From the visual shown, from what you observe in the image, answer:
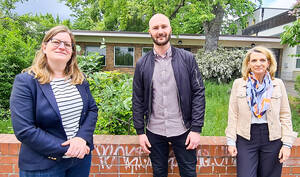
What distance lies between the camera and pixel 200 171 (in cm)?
261

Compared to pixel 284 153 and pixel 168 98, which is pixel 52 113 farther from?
pixel 284 153

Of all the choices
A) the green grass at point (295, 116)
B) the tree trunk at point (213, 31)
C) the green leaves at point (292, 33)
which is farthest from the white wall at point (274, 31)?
the green leaves at point (292, 33)

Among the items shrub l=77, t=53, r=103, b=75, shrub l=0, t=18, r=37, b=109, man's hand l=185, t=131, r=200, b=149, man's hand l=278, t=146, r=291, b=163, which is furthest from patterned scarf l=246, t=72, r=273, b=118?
shrub l=0, t=18, r=37, b=109

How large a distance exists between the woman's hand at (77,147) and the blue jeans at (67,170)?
9cm

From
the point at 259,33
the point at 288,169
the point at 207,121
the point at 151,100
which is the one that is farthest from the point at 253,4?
the point at 259,33

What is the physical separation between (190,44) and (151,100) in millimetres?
13921

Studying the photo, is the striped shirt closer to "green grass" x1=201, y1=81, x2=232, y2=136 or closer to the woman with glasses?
the woman with glasses

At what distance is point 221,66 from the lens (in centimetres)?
786

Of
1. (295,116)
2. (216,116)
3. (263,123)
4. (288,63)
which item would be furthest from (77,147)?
(288,63)

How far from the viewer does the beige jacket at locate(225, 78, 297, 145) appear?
199 cm

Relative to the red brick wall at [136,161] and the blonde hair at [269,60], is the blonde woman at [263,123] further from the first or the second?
the red brick wall at [136,161]

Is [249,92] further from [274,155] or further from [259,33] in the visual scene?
[259,33]

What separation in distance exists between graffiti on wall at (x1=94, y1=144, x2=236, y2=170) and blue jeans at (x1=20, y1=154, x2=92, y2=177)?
68cm

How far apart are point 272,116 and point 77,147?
1.71 metres
